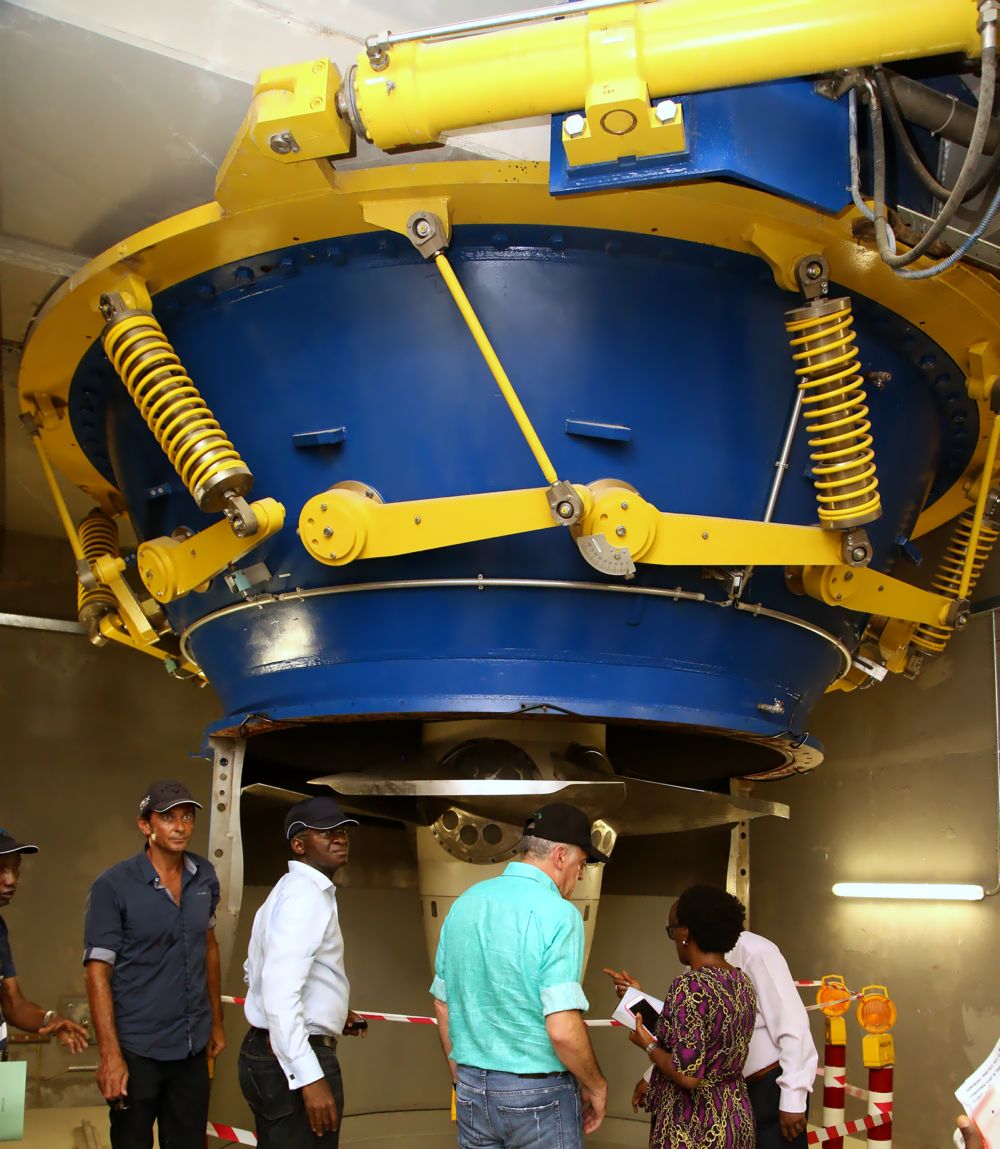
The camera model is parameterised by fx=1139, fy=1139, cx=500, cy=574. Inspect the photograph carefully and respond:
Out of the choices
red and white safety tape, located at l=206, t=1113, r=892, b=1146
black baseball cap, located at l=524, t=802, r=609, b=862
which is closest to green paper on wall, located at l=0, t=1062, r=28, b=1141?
red and white safety tape, located at l=206, t=1113, r=892, b=1146

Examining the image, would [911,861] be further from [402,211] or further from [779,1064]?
[402,211]

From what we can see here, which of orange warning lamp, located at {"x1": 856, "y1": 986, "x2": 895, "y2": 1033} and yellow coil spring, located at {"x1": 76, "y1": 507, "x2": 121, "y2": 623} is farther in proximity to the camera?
yellow coil spring, located at {"x1": 76, "y1": 507, "x2": 121, "y2": 623}

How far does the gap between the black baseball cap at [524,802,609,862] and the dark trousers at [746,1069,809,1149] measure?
1656 millimetres

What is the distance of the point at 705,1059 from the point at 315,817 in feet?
4.87

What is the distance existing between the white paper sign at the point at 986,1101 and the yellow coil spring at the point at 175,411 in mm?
3025

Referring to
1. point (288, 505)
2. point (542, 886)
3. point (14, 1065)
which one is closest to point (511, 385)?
point (288, 505)

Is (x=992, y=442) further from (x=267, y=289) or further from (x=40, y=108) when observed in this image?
(x=40, y=108)

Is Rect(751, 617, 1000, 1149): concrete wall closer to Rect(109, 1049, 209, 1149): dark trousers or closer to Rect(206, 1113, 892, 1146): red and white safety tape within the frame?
Rect(206, 1113, 892, 1146): red and white safety tape

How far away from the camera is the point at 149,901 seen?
13.5 feet

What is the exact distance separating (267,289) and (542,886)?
8.27 feet

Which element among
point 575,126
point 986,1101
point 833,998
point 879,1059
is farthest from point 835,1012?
point 575,126

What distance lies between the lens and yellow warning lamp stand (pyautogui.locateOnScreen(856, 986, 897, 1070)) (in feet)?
Answer: 16.8

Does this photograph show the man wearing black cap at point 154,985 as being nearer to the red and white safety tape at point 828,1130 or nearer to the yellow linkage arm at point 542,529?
the red and white safety tape at point 828,1130

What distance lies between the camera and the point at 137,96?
448 centimetres
